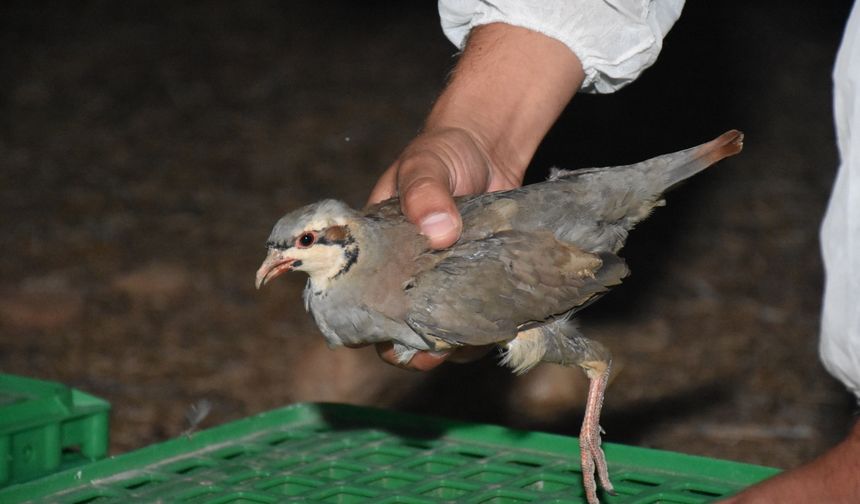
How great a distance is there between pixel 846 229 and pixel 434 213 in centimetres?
105

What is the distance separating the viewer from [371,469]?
10.5 ft

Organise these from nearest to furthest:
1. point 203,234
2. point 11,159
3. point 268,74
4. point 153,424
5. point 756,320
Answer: point 153,424, point 756,320, point 203,234, point 11,159, point 268,74

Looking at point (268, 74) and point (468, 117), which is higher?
point (268, 74)

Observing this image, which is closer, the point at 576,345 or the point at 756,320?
the point at 576,345

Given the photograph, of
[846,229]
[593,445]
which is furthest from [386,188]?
[846,229]

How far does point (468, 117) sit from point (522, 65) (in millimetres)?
222

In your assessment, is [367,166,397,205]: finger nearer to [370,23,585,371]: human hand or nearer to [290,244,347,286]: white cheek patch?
[370,23,585,371]: human hand

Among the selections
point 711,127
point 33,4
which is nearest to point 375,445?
point 711,127

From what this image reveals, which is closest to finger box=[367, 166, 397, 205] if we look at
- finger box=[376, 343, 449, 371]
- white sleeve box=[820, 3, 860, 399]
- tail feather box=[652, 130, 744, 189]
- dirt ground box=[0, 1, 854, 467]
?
finger box=[376, 343, 449, 371]

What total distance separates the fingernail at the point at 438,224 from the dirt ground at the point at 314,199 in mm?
2535

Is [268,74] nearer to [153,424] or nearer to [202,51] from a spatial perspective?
[202,51]

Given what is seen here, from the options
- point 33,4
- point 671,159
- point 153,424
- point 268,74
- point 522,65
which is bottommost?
point 153,424

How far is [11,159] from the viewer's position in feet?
28.9

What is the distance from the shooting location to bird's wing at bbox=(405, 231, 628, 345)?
2.82 m
